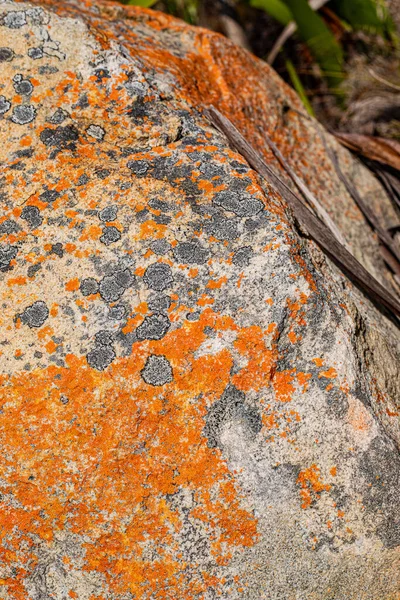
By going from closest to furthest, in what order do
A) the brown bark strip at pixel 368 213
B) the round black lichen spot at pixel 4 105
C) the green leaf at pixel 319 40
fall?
the round black lichen spot at pixel 4 105 < the brown bark strip at pixel 368 213 < the green leaf at pixel 319 40

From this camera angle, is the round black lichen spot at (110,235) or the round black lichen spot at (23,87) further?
the round black lichen spot at (23,87)

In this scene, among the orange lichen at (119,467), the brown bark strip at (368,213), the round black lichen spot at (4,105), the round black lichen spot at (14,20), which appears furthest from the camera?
the brown bark strip at (368,213)

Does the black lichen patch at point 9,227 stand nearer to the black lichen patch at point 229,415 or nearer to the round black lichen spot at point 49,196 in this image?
the round black lichen spot at point 49,196

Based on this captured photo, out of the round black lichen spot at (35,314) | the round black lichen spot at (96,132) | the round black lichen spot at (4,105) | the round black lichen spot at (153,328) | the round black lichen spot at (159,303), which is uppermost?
the round black lichen spot at (96,132)

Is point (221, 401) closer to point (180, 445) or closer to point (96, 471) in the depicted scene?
point (180, 445)

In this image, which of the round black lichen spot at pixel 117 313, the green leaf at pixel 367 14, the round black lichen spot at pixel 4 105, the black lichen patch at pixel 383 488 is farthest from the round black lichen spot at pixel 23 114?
the green leaf at pixel 367 14

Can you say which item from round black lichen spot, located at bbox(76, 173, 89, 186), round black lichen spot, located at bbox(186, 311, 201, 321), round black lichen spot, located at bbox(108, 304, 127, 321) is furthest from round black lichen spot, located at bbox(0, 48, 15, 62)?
round black lichen spot, located at bbox(186, 311, 201, 321)

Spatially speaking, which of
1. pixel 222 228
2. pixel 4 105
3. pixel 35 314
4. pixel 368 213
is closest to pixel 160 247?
pixel 222 228

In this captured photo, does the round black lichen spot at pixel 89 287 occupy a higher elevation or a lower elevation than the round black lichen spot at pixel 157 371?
higher
